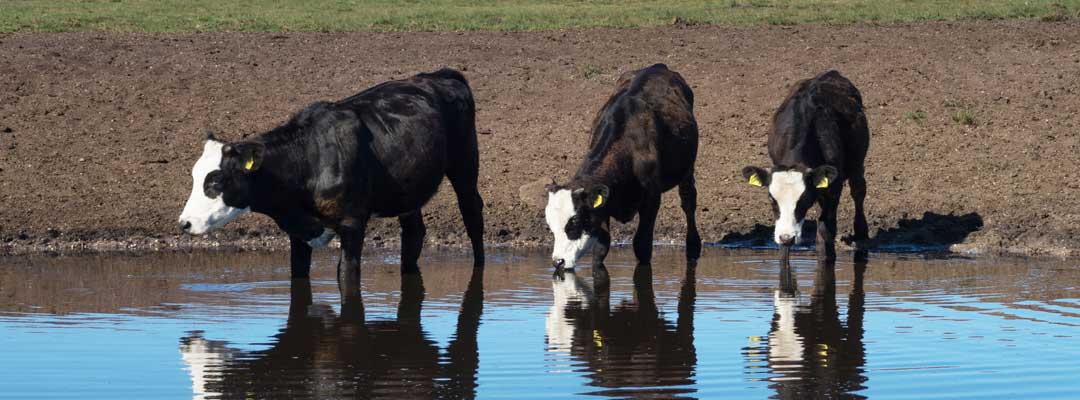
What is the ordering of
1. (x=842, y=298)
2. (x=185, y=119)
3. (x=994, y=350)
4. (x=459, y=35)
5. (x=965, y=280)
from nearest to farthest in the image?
(x=994, y=350) → (x=842, y=298) → (x=965, y=280) → (x=185, y=119) → (x=459, y=35)

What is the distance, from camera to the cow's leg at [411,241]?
13.9m

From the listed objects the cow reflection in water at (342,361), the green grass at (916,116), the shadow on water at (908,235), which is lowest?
the cow reflection in water at (342,361)

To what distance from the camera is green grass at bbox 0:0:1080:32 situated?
27.0 m

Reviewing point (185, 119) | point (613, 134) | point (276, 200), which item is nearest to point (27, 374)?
point (276, 200)

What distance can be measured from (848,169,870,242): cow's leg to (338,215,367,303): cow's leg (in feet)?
16.8

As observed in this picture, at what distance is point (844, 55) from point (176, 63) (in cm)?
913

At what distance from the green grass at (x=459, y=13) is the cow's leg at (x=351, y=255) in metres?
14.6

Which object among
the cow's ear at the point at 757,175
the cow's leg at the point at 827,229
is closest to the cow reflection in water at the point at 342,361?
the cow's ear at the point at 757,175

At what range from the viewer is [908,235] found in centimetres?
1631

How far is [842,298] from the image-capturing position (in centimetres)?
1235

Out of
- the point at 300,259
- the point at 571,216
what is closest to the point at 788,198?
the point at 571,216

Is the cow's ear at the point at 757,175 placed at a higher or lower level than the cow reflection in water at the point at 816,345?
higher

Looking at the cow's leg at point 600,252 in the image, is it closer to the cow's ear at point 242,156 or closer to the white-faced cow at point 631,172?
the white-faced cow at point 631,172

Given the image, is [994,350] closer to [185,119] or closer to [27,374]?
[27,374]
